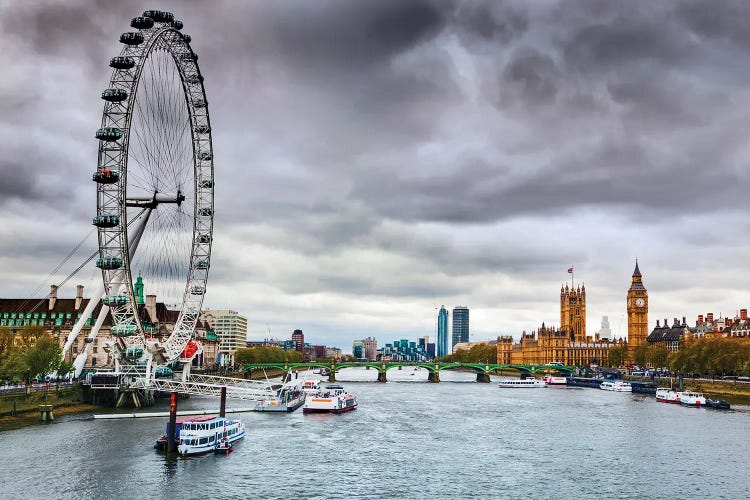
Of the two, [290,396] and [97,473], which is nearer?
[97,473]

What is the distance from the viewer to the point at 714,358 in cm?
15938

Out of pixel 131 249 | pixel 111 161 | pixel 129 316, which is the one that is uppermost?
pixel 111 161

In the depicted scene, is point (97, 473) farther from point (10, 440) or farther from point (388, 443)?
point (388, 443)

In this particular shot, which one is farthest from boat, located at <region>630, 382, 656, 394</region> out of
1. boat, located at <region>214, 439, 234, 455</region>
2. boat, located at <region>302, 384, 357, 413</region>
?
boat, located at <region>214, 439, 234, 455</region>

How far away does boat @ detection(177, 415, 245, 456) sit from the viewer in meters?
68.9

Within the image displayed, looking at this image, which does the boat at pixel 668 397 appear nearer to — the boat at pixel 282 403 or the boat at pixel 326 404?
the boat at pixel 326 404

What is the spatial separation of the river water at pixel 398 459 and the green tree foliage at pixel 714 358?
49567mm

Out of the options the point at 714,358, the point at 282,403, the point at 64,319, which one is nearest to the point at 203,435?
the point at 282,403

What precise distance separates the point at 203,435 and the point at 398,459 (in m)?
18.2

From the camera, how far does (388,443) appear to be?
81.1 meters

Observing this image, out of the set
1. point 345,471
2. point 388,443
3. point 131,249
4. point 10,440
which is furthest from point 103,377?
point 345,471

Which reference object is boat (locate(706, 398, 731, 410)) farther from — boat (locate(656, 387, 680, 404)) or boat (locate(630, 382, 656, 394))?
boat (locate(630, 382, 656, 394))

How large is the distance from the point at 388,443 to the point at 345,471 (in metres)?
17.1

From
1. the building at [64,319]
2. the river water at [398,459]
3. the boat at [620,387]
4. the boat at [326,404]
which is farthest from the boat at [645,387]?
the building at [64,319]
